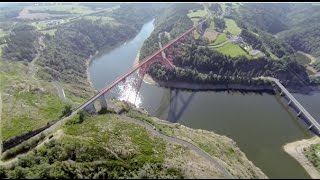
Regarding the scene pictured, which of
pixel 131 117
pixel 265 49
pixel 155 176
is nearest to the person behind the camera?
pixel 155 176

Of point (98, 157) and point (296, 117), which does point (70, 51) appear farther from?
point (98, 157)

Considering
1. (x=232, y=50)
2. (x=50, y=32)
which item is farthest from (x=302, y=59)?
(x=50, y=32)

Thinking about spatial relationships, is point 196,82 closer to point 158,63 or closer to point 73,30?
point 158,63

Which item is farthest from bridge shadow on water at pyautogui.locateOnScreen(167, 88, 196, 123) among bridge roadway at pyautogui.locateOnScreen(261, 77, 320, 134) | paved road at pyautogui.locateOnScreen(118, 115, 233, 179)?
bridge roadway at pyautogui.locateOnScreen(261, 77, 320, 134)

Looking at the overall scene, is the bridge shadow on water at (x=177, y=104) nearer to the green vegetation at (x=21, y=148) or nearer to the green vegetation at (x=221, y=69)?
the green vegetation at (x=221, y=69)

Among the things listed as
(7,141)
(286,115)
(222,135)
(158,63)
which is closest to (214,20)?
(158,63)

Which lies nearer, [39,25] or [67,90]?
[67,90]
